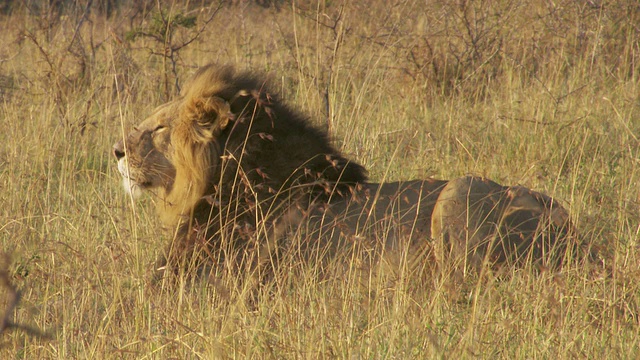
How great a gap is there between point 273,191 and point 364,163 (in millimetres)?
Answer: 1722

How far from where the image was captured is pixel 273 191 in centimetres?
375

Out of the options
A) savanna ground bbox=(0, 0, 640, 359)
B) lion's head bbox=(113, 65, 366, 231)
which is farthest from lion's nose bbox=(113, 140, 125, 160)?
savanna ground bbox=(0, 0, 640, 359)

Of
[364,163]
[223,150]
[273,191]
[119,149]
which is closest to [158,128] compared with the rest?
[119,149]

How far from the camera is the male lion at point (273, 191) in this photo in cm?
386

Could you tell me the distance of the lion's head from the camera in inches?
160

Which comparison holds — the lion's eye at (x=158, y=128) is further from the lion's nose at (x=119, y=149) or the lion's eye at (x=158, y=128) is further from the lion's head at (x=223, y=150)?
the lion's nose at (x=119, y=149)

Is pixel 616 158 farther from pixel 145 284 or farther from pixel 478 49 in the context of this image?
pixel 145 284

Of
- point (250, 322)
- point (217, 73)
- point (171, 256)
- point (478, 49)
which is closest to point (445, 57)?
point (478, 49)

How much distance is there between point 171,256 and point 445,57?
4485mm

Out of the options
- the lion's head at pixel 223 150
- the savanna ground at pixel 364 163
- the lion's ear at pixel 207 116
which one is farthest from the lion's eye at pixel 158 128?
the savanna ground at pixel 364 163

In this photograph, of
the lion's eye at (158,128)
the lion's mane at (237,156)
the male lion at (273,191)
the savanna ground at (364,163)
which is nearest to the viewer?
the savanna ground at (364,163)

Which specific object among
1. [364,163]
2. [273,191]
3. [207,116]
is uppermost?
[207,116]

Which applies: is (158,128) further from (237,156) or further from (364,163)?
(364,163)

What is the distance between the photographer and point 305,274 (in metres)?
3.49
